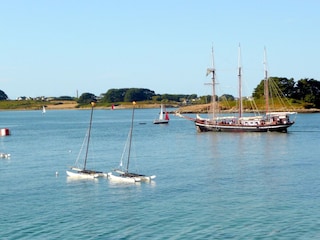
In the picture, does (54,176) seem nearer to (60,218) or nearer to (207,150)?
(60,218)

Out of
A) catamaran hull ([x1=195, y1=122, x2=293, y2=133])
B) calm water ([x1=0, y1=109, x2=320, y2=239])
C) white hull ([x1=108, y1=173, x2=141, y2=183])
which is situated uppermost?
catamaran hull ([x1=195, y1=122, x2=293, y2=133])

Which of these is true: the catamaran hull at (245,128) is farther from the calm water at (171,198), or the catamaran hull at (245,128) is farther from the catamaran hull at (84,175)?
the catamaran hull at (84,175)

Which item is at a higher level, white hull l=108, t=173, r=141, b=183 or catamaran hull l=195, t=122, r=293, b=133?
catamaran hull l=195, t=122, r=293, b=133

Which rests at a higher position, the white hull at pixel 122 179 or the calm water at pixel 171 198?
the white hull at pixel 122 179

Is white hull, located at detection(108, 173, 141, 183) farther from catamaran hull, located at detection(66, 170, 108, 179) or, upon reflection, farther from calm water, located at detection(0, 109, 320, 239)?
catamaran hull, located at detection(66, 170, 108, 179)

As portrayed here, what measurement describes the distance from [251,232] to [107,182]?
85.7 ft

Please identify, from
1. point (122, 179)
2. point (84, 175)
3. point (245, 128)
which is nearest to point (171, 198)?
point (122, 179)

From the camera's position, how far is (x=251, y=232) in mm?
45000

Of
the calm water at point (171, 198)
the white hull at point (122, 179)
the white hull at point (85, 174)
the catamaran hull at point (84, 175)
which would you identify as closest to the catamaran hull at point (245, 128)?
the calm water at point (171, 198)

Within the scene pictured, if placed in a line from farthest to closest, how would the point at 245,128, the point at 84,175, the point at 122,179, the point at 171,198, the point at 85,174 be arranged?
the point at 245,128
the point at 85,174
the point at 84,175
the point at 122,179
the point at 171,198

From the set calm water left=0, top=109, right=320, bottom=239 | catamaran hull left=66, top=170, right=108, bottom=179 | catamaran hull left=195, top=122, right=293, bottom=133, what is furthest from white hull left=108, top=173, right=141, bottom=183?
catamaran hull left=195, top=122, right=293, bottom=133

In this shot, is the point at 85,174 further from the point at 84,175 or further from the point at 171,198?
the point at 171,198

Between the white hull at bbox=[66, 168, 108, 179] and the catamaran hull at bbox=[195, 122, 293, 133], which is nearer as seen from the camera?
the white hull at bbox=[66, 168, 108, 179]

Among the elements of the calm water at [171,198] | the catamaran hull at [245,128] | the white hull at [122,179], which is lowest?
the calm water at [171,198]
